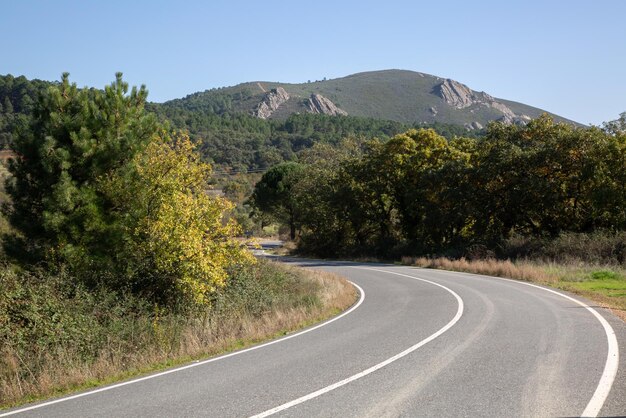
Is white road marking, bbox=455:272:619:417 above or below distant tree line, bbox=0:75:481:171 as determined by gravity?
below

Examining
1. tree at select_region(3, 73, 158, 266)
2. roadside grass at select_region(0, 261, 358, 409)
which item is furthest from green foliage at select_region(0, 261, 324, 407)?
tree at select_region(3, 73, 158, 266)

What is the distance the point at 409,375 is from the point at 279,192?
57959 millimetres

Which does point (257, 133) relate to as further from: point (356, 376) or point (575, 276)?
point (356, 376)

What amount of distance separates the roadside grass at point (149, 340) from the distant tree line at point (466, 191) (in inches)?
763

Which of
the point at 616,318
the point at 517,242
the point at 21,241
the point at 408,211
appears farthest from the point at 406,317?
the point at 408,211

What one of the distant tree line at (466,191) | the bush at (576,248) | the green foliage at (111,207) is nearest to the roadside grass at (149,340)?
the green foliage at (111,207)

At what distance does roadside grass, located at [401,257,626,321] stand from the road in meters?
3.12

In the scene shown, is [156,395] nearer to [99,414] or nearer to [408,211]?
[99,414]

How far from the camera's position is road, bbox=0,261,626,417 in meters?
6.52

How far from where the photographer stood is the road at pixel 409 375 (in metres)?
6.52

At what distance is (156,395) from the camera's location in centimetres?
749

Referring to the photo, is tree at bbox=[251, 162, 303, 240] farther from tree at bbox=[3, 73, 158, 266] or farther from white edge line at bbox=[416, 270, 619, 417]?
white edge line at bbox=[416, 270, 619, 417]

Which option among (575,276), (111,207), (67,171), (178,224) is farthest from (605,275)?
(67,171)

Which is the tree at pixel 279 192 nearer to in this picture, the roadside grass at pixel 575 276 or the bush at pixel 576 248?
the bush at pixel 576 248
